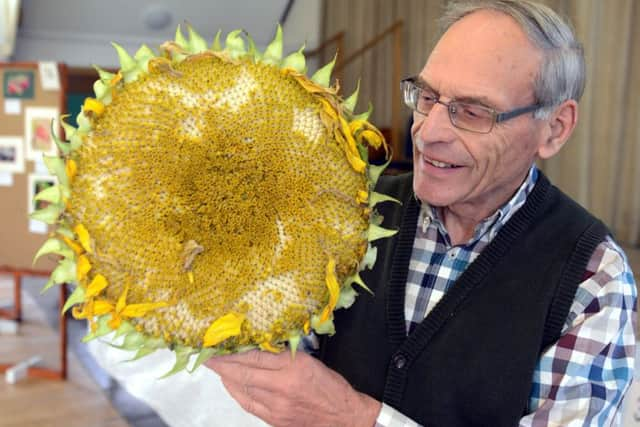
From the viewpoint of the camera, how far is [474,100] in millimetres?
1007

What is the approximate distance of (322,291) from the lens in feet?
2.23

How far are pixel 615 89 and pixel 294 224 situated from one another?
12.3 feet

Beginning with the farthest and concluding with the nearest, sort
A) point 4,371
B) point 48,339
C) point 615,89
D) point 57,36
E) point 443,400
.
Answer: point 57,36 < point 615,89 < point 48,339 < point 4,371 < point 443,400

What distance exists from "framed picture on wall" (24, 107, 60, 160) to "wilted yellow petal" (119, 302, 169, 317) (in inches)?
99.9

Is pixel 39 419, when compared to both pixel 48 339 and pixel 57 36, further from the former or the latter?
pixel 57 36

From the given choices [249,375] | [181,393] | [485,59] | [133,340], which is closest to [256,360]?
[249,375]

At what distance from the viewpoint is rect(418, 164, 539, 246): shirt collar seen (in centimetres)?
112

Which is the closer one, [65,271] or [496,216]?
[65,271]

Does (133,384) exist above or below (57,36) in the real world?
below

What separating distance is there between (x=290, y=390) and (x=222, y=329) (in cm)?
21

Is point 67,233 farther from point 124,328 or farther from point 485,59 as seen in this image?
point 485,59

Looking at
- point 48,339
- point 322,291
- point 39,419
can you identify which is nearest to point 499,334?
point 322,291

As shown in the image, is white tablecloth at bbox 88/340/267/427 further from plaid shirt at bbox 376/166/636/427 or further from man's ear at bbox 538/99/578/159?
man's ear at bbox 538/99/578/159

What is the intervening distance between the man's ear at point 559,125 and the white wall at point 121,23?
6.59 metres
